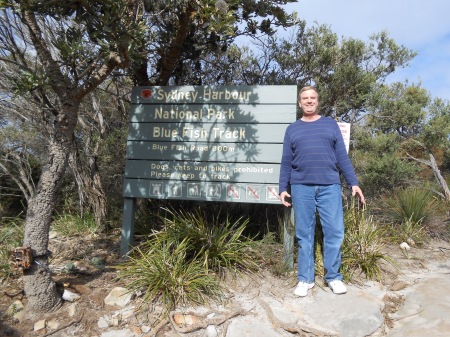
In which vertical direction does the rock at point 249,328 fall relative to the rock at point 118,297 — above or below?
below

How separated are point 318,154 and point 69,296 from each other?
9.62 ft

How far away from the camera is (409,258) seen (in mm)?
5641

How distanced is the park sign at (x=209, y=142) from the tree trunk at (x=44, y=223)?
54.0 inches

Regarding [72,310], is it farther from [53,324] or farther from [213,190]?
[213,190]

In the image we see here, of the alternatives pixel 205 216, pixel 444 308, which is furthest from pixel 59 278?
pixel 444 308

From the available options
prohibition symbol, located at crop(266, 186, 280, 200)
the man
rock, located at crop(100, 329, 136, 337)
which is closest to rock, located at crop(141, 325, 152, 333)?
rock, located at crop(100, 329, 136, 337)

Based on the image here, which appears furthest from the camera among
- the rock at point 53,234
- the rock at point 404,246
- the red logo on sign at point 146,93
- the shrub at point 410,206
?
the shrub at point 410,206

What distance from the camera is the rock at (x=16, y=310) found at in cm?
383

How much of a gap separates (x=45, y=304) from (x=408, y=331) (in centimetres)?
337

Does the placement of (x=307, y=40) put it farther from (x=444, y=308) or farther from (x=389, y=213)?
(x=444, y=308)

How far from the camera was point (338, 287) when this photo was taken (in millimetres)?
4191

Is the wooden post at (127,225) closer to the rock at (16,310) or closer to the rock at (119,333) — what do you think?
the rock at (16,310)

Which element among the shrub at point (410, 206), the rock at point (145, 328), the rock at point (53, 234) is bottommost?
the rock at point (145, 328)

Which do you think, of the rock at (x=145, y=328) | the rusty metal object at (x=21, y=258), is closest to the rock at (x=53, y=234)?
the rusty metal object at (x=21, y=258)
